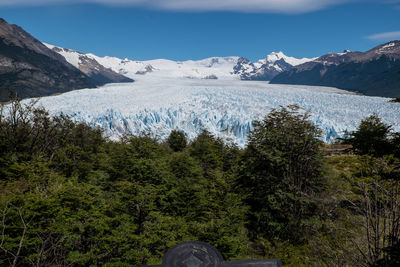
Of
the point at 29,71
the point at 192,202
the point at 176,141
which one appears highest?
the point at 29,71

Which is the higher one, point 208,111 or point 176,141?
point 208,111

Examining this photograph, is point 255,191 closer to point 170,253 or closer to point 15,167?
point 15,167

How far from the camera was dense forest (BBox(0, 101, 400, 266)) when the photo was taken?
284 inches

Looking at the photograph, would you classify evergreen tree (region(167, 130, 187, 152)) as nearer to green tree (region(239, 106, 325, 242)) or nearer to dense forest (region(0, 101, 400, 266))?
dense forest (region(0, 101, 400, 266))

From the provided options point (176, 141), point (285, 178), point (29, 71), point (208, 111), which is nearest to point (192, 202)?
point (285, 178)

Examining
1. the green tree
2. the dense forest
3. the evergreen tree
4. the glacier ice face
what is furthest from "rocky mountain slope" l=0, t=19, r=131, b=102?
the green tree

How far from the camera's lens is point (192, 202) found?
12.3m

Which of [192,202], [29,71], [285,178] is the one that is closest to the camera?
[285,178]

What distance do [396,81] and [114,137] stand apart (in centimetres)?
17850

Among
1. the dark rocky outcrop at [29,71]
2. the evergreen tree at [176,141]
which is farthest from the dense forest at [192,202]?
the dark rocky outcrop at [29,71]

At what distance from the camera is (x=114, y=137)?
3069cm

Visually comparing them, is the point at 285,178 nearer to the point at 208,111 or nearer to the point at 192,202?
the point at 192,202

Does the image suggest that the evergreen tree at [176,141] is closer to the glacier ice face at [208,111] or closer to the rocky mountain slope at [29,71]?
the glacier ice face at [208,111]

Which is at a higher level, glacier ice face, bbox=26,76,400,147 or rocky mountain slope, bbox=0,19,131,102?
rocky mountain slope, bbox=0,19,131,102
